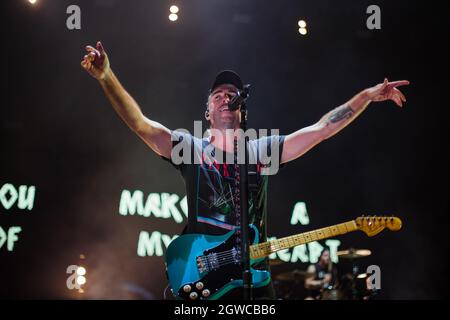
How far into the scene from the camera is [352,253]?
605 centimetres

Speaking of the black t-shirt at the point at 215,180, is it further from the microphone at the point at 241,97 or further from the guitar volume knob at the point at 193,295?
the microphone at the point at 241,97

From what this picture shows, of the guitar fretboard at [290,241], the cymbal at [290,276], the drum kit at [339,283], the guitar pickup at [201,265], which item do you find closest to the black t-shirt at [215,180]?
the guitar fretboard at [290,241]

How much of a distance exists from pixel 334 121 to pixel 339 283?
274 centimetres

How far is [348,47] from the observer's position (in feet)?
20.6

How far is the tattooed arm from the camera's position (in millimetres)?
4188

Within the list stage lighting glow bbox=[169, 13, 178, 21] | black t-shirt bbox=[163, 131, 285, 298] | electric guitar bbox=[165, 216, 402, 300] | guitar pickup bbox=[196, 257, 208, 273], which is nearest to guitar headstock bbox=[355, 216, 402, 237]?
black t-shirt bbox=[163, 131, 285, 298]

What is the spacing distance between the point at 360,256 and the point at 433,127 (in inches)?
74.9

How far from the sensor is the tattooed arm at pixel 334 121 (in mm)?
4188

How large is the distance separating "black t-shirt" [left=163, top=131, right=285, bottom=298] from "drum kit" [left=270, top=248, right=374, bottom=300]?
250cm

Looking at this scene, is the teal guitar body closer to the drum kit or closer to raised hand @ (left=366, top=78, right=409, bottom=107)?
raised hand @ (left=366, top=78, right=409, bottom=107)

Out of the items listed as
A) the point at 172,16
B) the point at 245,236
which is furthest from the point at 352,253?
the point at 172,16

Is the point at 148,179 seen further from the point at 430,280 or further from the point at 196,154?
the point at 430,280
